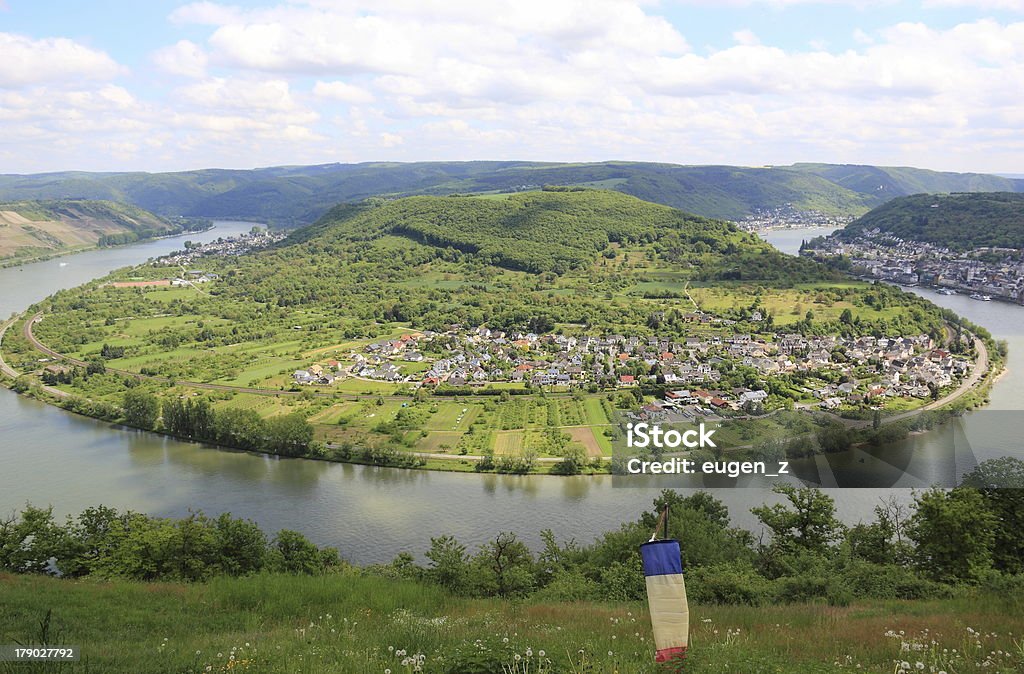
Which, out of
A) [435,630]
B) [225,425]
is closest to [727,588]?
[435,630]

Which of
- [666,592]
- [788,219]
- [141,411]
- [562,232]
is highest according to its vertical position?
[788,219]

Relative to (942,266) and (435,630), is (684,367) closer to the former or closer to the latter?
(435,630)

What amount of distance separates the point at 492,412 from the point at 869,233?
53.3 metres

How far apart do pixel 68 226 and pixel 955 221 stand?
292 ft

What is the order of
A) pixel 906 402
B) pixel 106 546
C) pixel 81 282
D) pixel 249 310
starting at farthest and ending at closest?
pixel 81 282, pixel 249 310, pixel 906 402, pixel 106 546

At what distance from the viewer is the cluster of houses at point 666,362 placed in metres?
20.8

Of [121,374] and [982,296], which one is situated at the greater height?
[982,296]

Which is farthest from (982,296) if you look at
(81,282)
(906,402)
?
(81,282)

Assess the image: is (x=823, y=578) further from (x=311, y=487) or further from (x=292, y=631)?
(x=311, y=487)

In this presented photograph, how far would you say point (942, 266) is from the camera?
43.6 meters

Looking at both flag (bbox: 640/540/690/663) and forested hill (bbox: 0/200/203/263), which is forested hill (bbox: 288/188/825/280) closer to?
forested hill (bbox: 0/200/203/263)

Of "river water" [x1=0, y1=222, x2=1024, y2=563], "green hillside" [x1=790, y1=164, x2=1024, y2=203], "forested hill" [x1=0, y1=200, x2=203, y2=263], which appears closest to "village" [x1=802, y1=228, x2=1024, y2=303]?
"river water" [x1=0, y1=222, x2=1024, y2=563]

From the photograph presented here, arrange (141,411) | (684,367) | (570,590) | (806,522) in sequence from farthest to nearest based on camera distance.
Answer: (684,367) < (141,411) < (806,522) < (570,590)

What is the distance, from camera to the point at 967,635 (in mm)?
3504
